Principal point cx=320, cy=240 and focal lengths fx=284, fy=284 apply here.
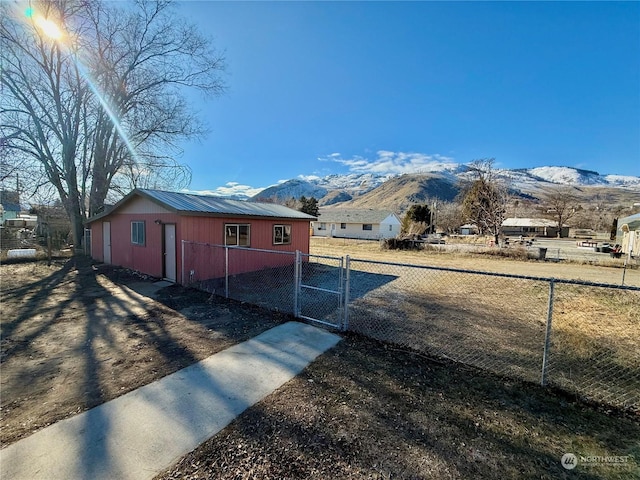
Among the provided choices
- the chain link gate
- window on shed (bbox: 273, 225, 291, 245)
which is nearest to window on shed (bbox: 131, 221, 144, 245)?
window on shed (bbox: 273, 225, 291, 245)

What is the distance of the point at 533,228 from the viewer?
170 feet

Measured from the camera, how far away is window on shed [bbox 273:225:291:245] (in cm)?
1263

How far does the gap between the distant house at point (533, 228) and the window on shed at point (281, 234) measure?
47419 millimetres

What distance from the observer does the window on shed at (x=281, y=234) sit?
12.6 metres

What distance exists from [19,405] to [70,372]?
0.72 meters

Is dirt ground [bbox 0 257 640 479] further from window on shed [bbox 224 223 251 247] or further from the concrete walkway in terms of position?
window on shed [bbox 224 223 251 247]

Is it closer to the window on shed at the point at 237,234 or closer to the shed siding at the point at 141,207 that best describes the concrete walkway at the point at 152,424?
the window on shed at the point at 237,234

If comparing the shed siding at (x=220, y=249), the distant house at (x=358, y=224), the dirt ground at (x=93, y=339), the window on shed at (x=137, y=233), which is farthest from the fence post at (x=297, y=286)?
the distant house at (x=358, y=224)

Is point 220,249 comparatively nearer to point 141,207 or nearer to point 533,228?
point 141,207

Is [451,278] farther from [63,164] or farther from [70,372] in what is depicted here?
[63,164]

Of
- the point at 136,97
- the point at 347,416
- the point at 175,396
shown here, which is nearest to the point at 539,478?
the point at 347,416

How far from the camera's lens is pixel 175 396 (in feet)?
10.9

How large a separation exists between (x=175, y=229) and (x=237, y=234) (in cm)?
229

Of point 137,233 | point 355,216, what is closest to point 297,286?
point 137,233
